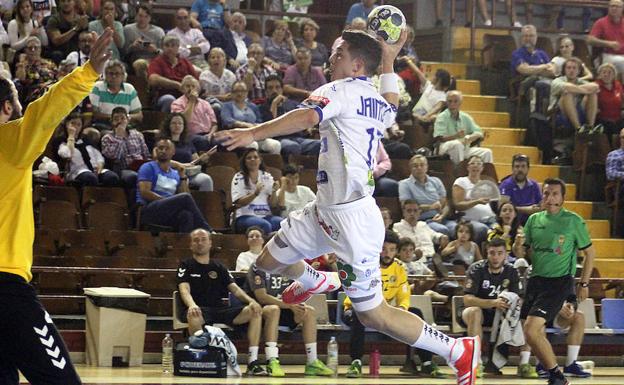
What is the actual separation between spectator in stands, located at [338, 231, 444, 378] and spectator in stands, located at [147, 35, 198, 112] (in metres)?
4.19

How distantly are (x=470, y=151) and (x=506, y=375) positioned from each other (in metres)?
4.31

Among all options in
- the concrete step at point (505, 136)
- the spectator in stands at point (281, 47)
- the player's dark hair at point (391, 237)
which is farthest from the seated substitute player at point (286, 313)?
the concrete step at point (505, 136)

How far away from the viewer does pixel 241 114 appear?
15953 millimetres

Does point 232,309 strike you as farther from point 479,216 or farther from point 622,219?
point 622,219

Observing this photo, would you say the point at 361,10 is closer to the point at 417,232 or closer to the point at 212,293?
the point at 417,232

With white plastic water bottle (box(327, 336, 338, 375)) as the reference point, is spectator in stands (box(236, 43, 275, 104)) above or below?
above

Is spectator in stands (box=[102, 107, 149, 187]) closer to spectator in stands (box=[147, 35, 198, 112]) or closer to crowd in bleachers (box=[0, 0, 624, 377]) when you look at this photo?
crowd in bleachers (box=[0, 0, 624, 377])

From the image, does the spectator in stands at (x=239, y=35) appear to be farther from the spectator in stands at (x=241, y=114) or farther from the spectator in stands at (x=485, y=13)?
the spectator in stands at (x=485, y=13)

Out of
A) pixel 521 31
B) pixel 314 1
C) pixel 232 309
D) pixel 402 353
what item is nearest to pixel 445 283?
pixel 402 353

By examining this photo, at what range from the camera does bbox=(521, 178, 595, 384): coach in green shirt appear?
11.9 m

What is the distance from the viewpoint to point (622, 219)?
1755 centimetres

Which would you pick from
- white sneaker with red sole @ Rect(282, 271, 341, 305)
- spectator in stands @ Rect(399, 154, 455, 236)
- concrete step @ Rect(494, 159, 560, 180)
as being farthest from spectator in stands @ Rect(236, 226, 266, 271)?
concrete step @ Rect(494, 159, 560, 180)

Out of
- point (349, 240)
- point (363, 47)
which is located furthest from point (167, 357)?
point (363, 47)

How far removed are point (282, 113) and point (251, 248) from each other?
329cm
